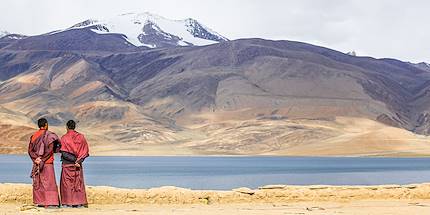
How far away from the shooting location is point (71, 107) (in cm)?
18462

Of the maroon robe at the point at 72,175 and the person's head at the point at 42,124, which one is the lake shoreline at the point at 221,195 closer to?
the maroon robe at the point at 72,175

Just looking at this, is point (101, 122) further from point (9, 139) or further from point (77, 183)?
point (77, 183)

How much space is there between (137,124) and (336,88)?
5585cm

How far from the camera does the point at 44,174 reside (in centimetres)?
1552

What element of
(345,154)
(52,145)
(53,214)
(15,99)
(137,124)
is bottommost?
(53,214)

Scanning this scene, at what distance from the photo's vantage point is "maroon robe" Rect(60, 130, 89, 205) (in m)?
15.7

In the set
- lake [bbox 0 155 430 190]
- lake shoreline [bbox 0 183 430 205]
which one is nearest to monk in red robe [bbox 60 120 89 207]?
lake shoreline [bbox 0 183 430 205]

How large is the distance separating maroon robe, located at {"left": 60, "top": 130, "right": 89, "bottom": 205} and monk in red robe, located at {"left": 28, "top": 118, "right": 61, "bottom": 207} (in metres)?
0.18

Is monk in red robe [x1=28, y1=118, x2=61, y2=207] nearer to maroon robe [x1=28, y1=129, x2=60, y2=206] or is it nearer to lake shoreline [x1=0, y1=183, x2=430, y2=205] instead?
maroon robe [x1=28, y1=129, x2=60, y2=206]

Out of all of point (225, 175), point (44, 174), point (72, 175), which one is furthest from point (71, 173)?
point (225, 175)

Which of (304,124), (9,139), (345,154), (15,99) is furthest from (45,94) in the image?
(345,154)

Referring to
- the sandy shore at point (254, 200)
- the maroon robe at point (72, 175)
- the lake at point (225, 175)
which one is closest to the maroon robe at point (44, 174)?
the maroon robe at point (72, 175)

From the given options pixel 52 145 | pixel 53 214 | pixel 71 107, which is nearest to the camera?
pixel 53 214

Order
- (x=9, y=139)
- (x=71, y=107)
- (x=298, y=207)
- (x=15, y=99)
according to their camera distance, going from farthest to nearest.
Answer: (x=15, y=99), (x=71, y=107), (x=9, y=139), (x=298, y=207)
